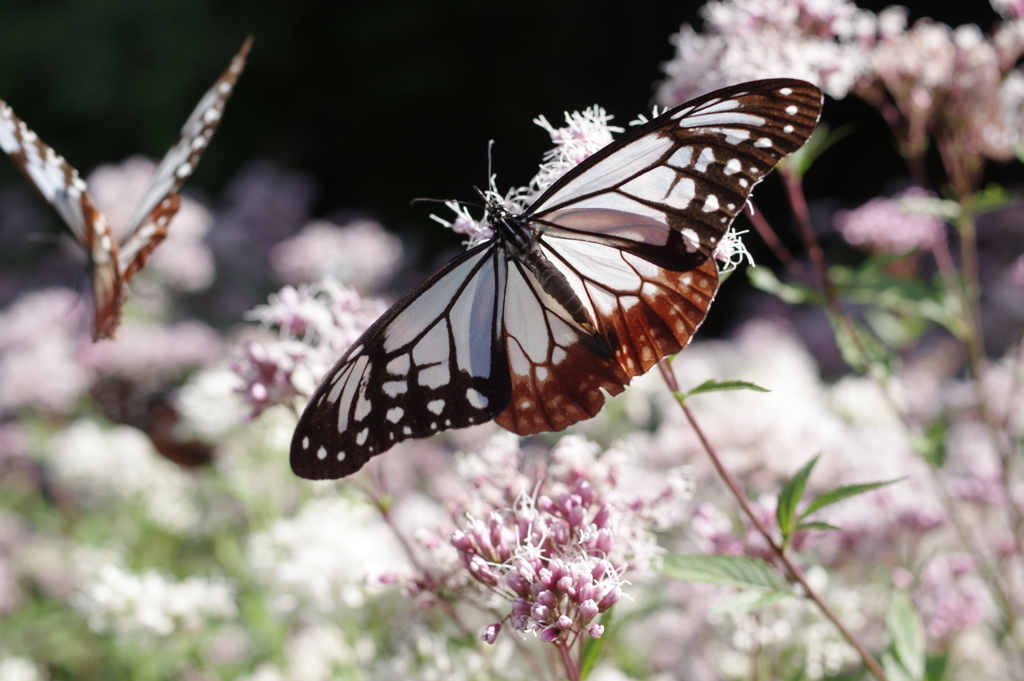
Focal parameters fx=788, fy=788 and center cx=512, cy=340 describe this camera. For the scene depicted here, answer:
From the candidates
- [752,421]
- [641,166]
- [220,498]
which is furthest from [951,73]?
[220,498]

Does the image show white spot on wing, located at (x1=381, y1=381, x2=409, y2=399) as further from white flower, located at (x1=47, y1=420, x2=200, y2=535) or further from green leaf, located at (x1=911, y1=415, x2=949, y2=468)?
white flower, located at (x1=47, y1=420, x2=200, y2=535)

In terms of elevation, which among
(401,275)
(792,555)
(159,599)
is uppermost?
(792,555)

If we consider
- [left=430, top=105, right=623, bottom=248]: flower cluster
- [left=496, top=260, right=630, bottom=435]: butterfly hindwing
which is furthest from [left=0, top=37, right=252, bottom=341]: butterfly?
[left=496, top=260, right=630, bottom=435]: butterfly hindwing

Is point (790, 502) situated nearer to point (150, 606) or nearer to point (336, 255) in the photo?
point (150, 606)

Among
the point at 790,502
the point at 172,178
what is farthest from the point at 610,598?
the point at 172,178

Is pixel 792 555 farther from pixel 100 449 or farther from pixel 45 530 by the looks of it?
pixel 45 530

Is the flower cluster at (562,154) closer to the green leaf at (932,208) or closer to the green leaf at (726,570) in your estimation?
the green leaf at (726,570)

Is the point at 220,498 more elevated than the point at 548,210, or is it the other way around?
the point at 548,210
